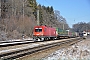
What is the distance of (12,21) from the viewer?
5897 cm

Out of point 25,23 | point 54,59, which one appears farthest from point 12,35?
point 54,59

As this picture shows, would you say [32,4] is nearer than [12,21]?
No

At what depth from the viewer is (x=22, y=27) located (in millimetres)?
63500

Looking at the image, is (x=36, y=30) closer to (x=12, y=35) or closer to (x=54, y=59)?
(x=12, y=35)

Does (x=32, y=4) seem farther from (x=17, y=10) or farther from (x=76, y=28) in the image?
(x=76, y=28)

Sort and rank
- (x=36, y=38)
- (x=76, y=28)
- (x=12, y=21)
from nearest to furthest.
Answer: (x=36, y=38)
(x=12, y=21)
(x=76, y=28)

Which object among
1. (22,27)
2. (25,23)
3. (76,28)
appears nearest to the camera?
(22,27)

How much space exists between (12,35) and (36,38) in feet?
33.2

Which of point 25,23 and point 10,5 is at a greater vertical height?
point 10,5

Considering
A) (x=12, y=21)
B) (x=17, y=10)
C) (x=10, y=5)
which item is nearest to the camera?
(x=12, y=21)

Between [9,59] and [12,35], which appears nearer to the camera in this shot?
[9,59]

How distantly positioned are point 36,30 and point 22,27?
19.6m

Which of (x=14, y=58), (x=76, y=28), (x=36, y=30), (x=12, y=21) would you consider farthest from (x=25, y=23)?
(x=76, y=28)

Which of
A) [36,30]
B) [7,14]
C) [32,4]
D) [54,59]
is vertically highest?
[32,4]
